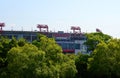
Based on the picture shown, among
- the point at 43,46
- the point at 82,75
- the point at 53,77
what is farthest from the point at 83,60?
the point at 53,77

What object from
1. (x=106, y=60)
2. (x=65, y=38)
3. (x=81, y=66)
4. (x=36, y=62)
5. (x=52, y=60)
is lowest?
(x=65, y=38)

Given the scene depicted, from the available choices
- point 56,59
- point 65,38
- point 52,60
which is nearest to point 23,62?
point 52,60

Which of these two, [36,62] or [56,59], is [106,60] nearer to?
[56,59]

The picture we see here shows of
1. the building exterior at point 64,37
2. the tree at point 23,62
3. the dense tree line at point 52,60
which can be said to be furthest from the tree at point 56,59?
the building exterior at point 64,37

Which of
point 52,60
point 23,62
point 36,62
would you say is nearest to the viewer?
point 23,62

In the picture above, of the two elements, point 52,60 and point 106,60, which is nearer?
point 52,60

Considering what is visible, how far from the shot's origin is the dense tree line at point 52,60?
30.8m

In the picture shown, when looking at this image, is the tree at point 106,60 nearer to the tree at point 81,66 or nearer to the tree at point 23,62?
the tree at point 81,66

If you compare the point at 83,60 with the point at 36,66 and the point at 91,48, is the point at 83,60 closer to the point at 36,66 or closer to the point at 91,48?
the point at 91,48

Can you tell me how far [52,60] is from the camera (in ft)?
111

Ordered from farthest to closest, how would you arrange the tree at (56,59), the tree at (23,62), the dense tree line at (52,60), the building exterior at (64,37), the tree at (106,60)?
the building exterior at (64,37) < the tree at (106,60) < the tree at (56,59) < the dense tree line at (52,60) < the tree at (23,62)

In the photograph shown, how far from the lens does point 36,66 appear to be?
30859 mm

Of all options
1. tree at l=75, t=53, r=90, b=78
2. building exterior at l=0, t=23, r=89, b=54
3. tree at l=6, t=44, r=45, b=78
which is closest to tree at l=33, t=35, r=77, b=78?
tree at l=6, t=44, r=45, b=78

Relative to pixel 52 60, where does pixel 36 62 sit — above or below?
above
